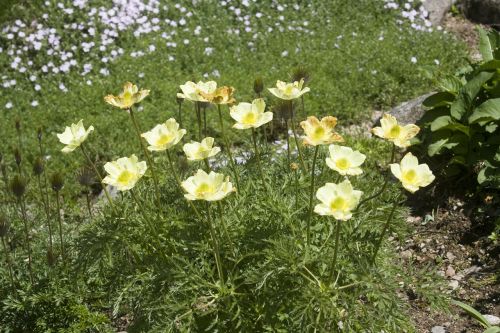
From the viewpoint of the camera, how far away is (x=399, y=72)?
6199mm

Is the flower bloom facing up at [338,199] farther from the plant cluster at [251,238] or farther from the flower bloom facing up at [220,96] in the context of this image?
→ the flower bloom facing up at [220,96]

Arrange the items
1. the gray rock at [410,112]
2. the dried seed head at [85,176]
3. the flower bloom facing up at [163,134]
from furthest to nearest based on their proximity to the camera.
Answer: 1. the gray rock at [410,112]
2. the dried seed head at [85,176]
3. the flower bloom facing up at [163,134]

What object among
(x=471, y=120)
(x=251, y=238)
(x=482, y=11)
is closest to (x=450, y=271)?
(x=471, y=120)

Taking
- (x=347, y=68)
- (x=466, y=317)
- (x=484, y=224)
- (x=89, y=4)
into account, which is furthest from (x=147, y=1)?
(x=466, y=317)

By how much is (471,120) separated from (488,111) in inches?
4.1

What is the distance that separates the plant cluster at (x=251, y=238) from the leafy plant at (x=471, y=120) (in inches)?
51.4

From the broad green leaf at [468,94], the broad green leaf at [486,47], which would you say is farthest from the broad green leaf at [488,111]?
the broad green leaf at [486,47]

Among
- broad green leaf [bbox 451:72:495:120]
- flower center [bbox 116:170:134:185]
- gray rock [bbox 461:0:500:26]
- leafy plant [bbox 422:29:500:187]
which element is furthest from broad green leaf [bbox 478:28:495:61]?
gray rock [bbox 461:0:500:26]

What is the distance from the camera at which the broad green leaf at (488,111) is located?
12.9 feet

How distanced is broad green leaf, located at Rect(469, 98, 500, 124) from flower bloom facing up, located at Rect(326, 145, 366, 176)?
181 cm

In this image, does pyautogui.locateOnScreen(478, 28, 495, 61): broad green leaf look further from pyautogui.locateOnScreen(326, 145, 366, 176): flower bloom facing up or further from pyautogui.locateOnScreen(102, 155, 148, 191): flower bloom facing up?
pyautogui.locateOnScreen(102, 155, 148, 191): flower bloom facing up

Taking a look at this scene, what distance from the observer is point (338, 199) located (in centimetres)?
222

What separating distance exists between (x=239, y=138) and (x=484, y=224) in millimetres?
1998

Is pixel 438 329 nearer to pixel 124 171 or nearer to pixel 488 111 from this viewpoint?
pixel 488 111
